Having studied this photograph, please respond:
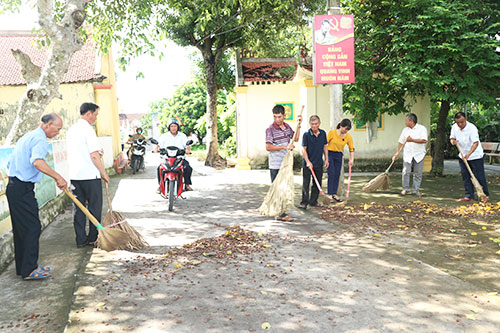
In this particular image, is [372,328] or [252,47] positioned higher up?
[252,47]

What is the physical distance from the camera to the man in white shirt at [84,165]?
18.6 ft

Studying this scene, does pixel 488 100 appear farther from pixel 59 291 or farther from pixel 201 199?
pixel 59 291

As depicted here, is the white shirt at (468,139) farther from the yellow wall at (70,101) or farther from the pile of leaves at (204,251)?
the yellow wall at (70,101)

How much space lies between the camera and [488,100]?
34.4 feet

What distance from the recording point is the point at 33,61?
19.3 m

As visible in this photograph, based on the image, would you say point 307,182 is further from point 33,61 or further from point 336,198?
point 33,61

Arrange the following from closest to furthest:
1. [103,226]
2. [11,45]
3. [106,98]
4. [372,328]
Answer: [372,328] → [103,226] → [106,98] → [11,45]

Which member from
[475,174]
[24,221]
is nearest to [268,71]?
[475,174]

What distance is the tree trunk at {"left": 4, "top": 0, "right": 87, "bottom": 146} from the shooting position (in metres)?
7.62

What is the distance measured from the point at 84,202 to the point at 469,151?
716 cm

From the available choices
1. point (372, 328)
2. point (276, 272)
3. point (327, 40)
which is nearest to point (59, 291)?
point (276, 272)

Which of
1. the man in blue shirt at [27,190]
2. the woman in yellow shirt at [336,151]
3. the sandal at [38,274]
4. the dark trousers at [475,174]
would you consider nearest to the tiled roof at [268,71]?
the woman in yellow shirt at [336,151]

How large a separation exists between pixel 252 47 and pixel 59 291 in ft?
52.1

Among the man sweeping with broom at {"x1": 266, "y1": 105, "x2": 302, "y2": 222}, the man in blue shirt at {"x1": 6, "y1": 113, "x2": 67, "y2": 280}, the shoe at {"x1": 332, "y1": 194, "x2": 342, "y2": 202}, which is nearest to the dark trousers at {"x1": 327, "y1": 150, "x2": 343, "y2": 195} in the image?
the shoe at {"x1": 332, "y1": 194, "x2": 342, "y2": 202}
